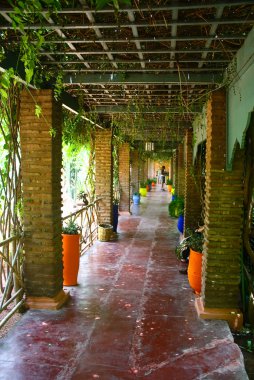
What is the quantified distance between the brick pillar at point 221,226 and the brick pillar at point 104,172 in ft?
17.3

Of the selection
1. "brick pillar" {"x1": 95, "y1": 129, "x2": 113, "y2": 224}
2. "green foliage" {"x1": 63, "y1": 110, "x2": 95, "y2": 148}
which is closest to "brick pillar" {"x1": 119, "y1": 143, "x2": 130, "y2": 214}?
"brick pillar" {"x1": 95, "y1": 129, "x2": 113, "y2": 224}

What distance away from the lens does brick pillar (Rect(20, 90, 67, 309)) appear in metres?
4.96

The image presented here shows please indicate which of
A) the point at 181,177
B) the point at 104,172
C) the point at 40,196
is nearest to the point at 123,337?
the point at 40,196

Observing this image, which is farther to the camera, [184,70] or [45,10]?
[184,70]

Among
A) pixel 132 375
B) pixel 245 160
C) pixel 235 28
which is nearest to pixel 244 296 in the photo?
pixel 245 160

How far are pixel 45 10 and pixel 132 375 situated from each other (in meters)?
3.45

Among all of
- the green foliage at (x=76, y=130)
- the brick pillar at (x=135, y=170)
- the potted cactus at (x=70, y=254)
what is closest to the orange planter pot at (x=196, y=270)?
the potted cactus at (x=70, y=254)

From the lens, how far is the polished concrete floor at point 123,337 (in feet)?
12.0

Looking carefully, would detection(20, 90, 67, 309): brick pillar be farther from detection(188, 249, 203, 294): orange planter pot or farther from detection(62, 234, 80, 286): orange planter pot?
detection(188, 249, 203, 294): orange planter pot

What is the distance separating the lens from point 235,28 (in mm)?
3432

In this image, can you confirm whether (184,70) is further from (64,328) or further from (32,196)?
(64,328)

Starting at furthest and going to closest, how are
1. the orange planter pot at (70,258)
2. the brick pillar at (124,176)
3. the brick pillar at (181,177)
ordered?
the brick pillar at (124,176)
the brick pillar at (181,177)
the orange planter pot at (70,258)

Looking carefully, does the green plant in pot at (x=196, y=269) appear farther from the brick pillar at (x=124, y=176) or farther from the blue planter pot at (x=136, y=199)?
the blue planter pot at (x=136, y=199)

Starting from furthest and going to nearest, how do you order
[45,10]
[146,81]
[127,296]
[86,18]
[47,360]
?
[127,296] < [146,81] < [47,360] < [86,18] < [45,10]
